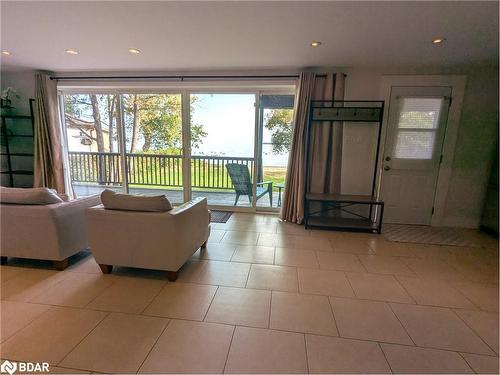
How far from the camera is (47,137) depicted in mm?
3947

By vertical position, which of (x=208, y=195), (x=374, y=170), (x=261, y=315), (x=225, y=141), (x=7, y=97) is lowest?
(x=261, y=315)

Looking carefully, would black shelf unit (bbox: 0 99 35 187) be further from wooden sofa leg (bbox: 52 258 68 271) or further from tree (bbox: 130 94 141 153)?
wooden sofa leg (bbox: 52 258 68 271)

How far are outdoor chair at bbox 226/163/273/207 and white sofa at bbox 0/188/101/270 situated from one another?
2.24 meters

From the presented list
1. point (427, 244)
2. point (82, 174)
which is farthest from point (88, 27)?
point (427, 244)

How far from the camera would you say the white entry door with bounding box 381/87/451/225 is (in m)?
3.34

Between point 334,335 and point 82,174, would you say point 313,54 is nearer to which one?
point 334,335

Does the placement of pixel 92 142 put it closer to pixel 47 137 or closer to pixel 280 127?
pixel 47 137

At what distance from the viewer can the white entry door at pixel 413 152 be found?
3.34 metres

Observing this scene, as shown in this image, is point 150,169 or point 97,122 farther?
point 150,169

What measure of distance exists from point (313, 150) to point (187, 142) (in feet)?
6.77

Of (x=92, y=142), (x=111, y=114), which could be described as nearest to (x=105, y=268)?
(x=111, y=114)

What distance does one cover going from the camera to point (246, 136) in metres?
3.85

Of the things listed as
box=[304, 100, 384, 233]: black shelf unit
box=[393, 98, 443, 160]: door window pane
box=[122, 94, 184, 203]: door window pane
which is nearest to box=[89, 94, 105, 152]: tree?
box=[122, 94, 184, 203]: door window pane

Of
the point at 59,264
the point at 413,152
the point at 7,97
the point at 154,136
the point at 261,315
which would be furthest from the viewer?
the point at 154,136
